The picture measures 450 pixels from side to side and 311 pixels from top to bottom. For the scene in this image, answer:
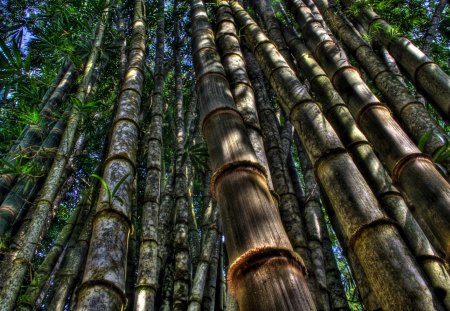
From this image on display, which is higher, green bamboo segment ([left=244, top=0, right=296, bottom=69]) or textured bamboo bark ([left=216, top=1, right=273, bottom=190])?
green bamboo segment ([left=244, top=0, right=296, bottom=69])

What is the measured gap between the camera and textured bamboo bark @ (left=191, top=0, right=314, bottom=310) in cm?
95

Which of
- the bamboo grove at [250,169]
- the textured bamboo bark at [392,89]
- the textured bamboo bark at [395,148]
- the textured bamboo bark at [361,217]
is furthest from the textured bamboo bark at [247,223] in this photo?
the textured bamboo bark at [392,89]

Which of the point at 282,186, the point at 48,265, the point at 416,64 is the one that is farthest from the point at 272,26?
the point at 48,265

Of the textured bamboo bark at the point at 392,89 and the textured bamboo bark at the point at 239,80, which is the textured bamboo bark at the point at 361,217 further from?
the textured bamboo bark at the point at 392,89

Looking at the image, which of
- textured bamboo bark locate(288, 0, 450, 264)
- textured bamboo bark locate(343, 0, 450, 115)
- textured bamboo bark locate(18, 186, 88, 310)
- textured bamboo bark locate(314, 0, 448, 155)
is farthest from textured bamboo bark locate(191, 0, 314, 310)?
textured bamboo bark locate(18, 186, 88, 310)

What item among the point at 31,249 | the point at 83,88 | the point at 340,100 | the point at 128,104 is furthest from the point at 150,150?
the point at 340,100

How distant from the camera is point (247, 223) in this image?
1117 millimetres

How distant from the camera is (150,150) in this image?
328 centimetres

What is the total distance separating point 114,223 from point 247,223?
2.26 ft

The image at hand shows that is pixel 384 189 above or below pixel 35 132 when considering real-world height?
below

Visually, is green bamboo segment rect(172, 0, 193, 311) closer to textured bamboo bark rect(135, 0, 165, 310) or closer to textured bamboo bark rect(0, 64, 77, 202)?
textured bamboo bark rect(135, 0, 165, 310)

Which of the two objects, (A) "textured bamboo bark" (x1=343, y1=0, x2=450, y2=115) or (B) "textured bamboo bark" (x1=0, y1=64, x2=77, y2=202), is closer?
(A) "textured bamboo bark" (x1=343, y1=0, x2=450, y2=115)

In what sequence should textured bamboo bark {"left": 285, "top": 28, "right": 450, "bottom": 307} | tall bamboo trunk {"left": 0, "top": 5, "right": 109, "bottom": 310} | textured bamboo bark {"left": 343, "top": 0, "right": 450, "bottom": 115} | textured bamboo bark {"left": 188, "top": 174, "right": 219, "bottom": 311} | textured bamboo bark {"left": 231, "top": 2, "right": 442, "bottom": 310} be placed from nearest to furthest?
1. textured bamboo bark {"left": 231, "top": 2, "right": 442, "bottom": 310}
2. textured bamboo bark {"left": 285, "top": 28, "right": 450, "bottom": 307}
3. tall bamboo trunk {"left": 0, "top": 5, "right": 109, "bottom": 310}
4. textured bamboo bark {"left": 343, "top": 0, "right": 450, "bottom": 115}
5. textured bamboo bark {"left": 188, "top": 174, "right": 219, "bottom": 311}

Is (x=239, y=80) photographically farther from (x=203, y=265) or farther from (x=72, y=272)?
(x=72, y=272)
